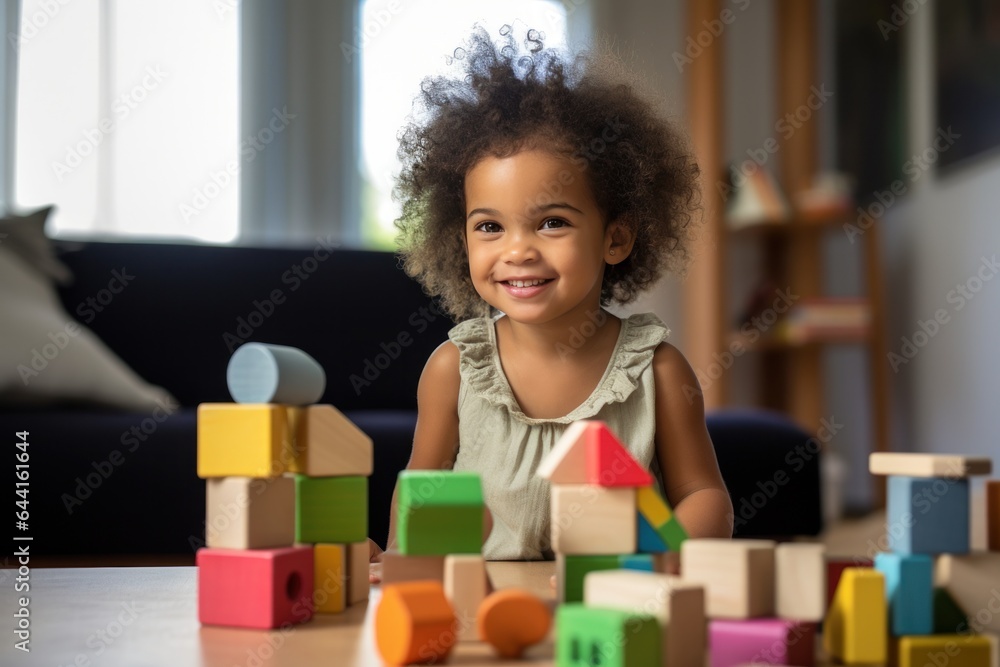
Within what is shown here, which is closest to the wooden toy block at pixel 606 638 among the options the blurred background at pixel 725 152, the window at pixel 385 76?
the blurred background at pixel 725 152

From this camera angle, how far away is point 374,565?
91 cm

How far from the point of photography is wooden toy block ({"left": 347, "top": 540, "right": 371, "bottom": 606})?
72 centimetres

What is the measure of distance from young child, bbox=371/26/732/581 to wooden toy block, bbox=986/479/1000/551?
1.30ft

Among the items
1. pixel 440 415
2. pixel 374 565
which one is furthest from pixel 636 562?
pixel 440 415

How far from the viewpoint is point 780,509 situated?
173 cm

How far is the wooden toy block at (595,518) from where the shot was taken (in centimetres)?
61

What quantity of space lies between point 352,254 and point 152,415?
2.47 feet

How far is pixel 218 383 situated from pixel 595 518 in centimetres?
172

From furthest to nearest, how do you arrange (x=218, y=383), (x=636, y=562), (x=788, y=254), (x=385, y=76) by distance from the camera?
(x=788, y=254) → (x=385, y=76) → (x=218, y=383) → (x=636, y=562)

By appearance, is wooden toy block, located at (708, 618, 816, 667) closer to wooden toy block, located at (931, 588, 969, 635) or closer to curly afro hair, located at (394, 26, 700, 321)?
wooden toy block, located at (931, 588, 969, 635)

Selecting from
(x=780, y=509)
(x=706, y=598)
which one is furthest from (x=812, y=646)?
(x=780, y=509)

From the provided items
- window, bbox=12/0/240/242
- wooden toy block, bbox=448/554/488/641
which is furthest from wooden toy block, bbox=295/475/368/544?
window, bbox=12/0/240/242

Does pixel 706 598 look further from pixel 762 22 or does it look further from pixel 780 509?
pixel 762 22

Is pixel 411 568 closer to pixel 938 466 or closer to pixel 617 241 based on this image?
pixel 938 466
